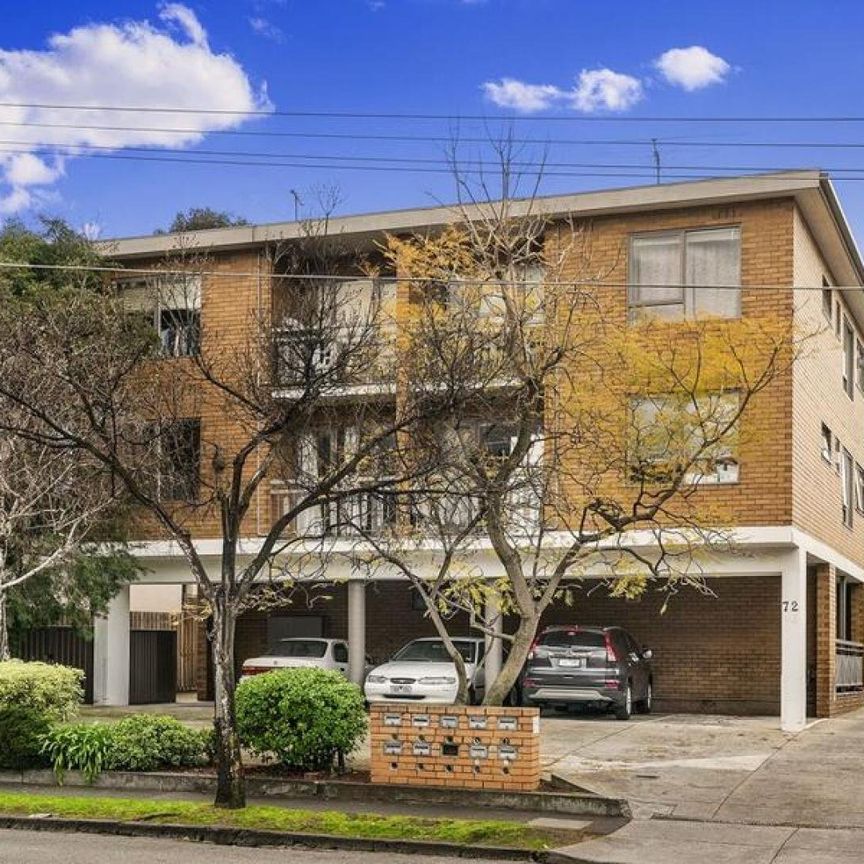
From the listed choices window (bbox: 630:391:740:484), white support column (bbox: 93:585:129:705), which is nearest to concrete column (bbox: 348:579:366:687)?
white support column (bbox: 93:585:129:705)

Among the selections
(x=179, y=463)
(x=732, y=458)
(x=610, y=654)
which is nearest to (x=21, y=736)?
(x=179, y=463)

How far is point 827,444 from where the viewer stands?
92.2 ft

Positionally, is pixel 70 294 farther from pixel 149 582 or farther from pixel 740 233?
pixel 740 233

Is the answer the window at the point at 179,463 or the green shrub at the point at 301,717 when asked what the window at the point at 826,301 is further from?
the green shrub at the point at 301,717

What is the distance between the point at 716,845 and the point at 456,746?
3.22 m

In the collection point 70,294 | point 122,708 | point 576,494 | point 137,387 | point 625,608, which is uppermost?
point 70,294

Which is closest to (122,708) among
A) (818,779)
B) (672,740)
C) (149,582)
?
(149,582)

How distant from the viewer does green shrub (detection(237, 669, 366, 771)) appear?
15.7 m

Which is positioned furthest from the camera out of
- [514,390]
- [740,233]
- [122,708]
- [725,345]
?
[122,708]

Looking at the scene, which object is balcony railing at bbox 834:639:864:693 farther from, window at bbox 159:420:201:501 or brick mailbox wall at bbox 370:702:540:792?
brick mailbox wall at bbox 370:702:540:792

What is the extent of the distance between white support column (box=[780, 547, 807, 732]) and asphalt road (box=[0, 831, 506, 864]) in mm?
12363

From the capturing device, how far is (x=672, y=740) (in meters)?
20.8

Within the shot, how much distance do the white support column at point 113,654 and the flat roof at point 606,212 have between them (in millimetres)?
7008

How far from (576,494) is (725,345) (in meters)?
3.42
